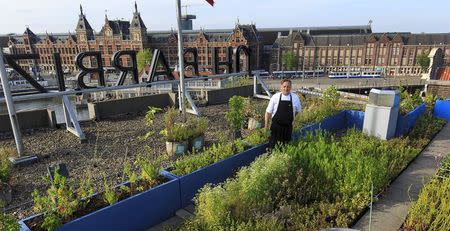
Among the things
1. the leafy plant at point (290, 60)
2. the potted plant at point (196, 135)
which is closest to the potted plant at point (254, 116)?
the potted plant at point (196, 135)

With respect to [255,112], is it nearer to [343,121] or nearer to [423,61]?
[343,121]

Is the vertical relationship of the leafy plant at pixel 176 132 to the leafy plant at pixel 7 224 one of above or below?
below

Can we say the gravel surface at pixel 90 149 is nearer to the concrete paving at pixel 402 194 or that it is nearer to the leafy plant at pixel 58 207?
the leafy plant at pixel 58 207

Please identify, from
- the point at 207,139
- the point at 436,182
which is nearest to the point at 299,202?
the point at 436,182

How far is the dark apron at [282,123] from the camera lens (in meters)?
6.26

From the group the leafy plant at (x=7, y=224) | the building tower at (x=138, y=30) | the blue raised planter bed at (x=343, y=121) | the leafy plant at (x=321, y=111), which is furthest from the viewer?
the building tower at (x=138, y=30)

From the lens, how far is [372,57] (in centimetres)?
6869

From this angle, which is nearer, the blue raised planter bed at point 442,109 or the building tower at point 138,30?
the blue raised planter bed at point 442,109

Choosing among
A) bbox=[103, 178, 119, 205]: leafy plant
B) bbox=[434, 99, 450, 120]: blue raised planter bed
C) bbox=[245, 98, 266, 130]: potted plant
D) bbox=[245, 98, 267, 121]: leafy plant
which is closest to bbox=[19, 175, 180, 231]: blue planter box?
bbox=[103, 178, 119, 205]: leafy plant

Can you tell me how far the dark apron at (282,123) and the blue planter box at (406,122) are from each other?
401 centimetres

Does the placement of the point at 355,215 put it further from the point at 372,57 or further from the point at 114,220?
the point at 372,57

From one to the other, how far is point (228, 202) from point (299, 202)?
1.51 meters

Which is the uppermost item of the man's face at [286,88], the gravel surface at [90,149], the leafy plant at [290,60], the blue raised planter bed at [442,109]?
the man's face at [286,88]

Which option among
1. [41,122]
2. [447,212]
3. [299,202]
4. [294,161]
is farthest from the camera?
[41,122]
